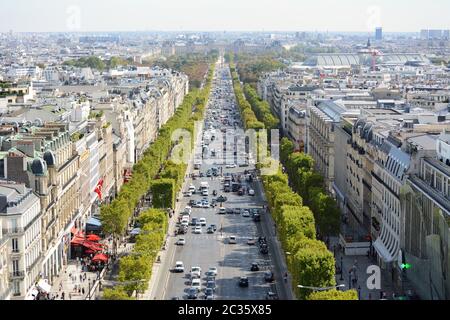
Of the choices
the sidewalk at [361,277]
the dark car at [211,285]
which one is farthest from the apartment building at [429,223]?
the dark car at [211,285]

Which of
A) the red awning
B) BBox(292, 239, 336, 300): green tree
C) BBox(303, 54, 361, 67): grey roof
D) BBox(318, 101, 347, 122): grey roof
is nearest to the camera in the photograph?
BBox(292, 239, 336, 300): green tree

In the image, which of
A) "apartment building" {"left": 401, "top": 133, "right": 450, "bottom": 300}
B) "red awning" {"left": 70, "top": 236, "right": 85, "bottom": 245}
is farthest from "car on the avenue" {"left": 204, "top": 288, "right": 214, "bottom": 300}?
"red awning" {"left": 70, "top": 236, "right": 85, "bottom": 245}

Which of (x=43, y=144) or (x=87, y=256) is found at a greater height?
(x=43, y=144)

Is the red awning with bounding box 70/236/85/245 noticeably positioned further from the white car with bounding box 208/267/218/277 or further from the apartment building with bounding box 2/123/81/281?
the white car with bounding box 208/267/218/277

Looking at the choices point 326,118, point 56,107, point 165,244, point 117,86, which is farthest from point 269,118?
point 165,244

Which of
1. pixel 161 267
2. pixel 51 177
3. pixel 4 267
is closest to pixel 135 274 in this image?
pixel 4 267

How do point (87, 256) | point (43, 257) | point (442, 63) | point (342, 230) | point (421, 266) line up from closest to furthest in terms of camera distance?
1. point (421, 266)
2. point (43, 257)
3. point (87, 256)
4. point (342, 230)
5. point (442, 63)

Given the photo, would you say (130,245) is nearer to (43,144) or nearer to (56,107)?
(43,144)

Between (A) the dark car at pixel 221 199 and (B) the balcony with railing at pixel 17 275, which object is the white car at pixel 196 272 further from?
(A) the dark car at pixel 221 199

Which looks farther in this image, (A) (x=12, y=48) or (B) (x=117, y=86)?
(A) (x=12, y=48)
